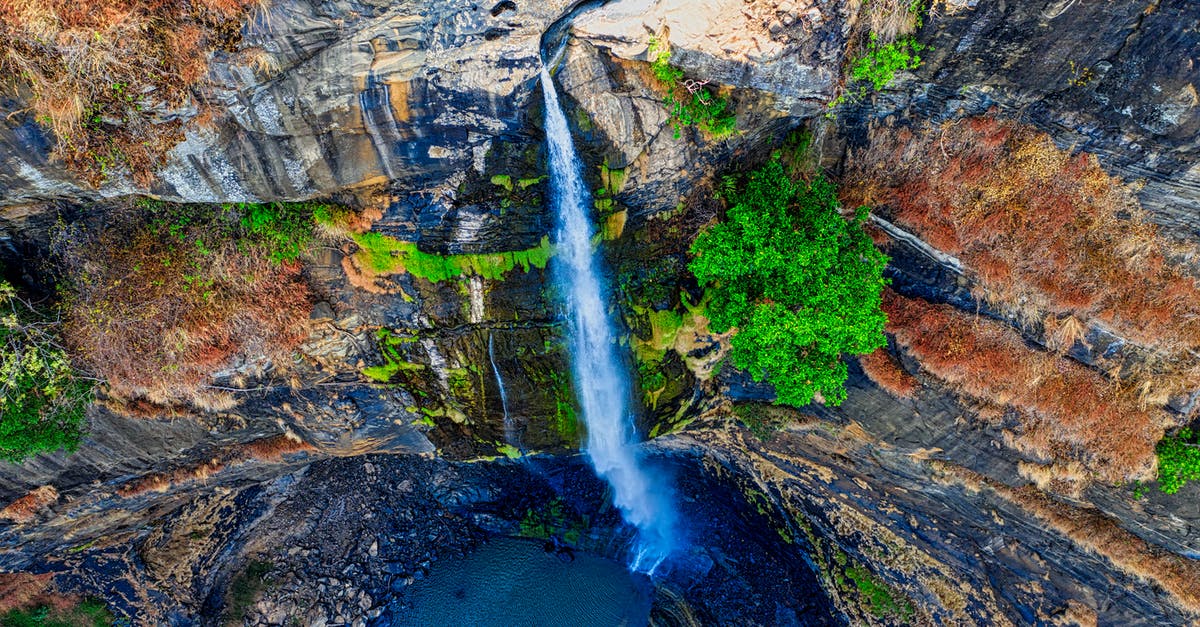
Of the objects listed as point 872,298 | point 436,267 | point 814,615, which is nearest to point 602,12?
point 436,267

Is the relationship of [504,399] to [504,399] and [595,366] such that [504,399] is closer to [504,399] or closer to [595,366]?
[504,399]

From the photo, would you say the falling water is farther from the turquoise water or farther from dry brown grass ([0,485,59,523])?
dry brown grass ([0,485,59,523])

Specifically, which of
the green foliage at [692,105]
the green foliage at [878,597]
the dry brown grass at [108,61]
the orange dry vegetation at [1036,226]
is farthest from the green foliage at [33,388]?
the green foliage at [878,597]

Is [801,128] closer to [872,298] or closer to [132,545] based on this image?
[872,298]

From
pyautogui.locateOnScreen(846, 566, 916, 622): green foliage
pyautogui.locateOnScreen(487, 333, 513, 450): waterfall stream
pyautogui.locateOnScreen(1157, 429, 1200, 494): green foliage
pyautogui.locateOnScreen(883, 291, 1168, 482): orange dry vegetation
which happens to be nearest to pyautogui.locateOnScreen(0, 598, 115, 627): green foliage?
pyautogui.locateOnScreen(487, 333, 513, 450): waterfall stream

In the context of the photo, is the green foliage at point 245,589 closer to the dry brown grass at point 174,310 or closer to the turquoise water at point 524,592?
the turquoise water at point 524,592

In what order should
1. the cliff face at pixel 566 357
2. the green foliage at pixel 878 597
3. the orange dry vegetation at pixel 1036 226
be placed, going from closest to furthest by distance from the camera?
the cliff face at pixel 566 357 < the orange dry vegetation at pixel 1036 226 < the green foliage at pixel 878 597
